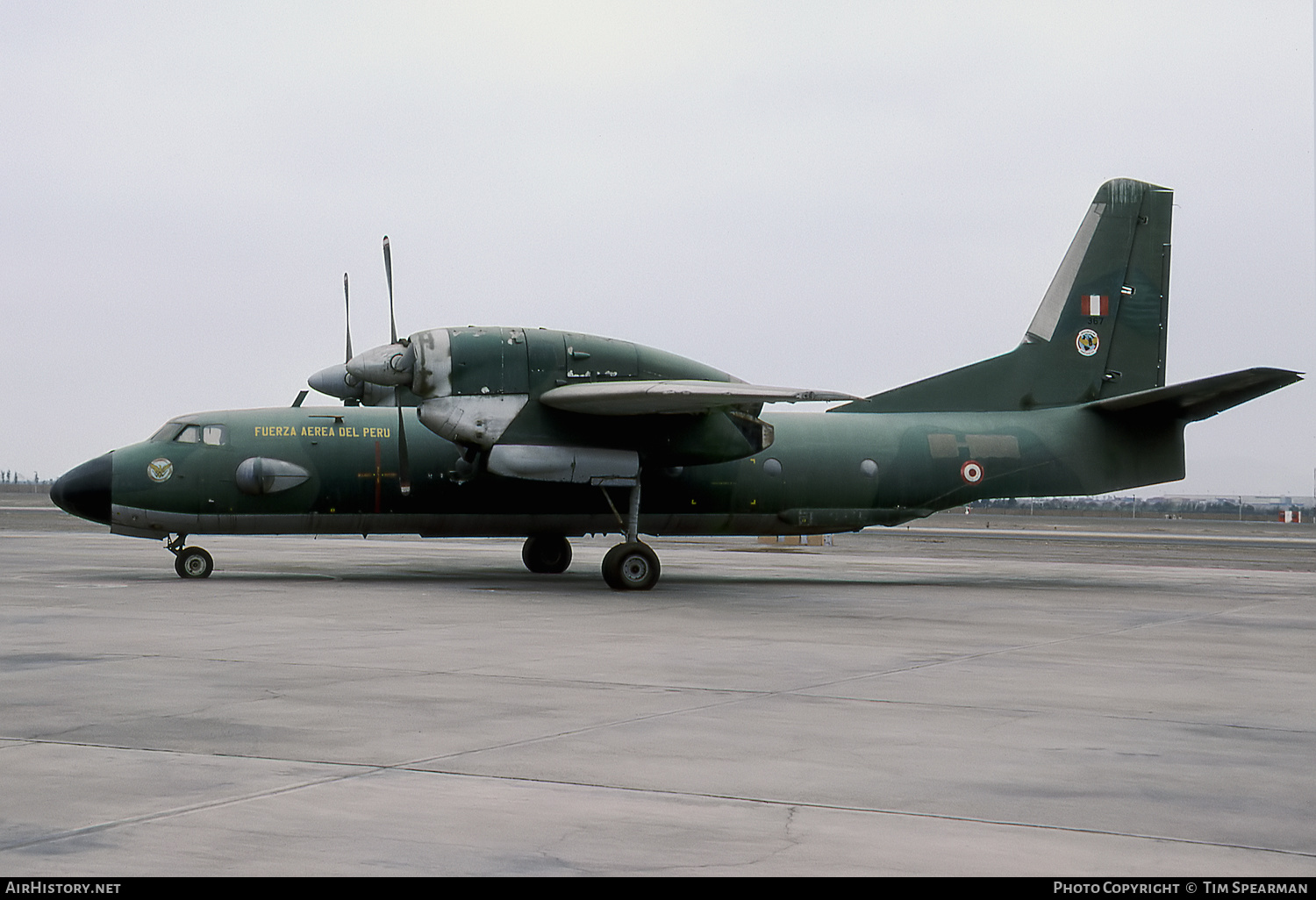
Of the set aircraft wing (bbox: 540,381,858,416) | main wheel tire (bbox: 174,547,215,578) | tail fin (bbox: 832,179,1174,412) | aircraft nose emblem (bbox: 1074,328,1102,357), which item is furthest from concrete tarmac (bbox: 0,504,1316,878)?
aircraft nose emblem (bbox: 1074,328,1102,357)

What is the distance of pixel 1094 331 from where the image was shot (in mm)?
27484

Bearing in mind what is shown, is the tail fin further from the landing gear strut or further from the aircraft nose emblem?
the landing gear strut

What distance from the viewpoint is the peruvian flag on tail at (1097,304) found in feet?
90.5

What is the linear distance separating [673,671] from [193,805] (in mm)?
6027

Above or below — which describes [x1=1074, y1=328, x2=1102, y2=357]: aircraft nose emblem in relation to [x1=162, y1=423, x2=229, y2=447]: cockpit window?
above

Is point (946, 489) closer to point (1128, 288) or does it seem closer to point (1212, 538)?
point (1128, 288)

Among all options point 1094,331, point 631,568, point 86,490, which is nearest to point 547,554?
point 631,568

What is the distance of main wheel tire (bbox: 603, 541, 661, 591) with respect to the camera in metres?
22.6

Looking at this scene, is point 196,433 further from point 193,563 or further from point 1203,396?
point 1203,396

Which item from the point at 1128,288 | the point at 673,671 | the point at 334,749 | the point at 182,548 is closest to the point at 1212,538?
the point at 1128,288

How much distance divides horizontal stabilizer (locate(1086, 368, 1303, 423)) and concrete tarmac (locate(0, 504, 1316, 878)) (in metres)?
5.33

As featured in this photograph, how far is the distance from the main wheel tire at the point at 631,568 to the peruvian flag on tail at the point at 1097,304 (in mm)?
11853

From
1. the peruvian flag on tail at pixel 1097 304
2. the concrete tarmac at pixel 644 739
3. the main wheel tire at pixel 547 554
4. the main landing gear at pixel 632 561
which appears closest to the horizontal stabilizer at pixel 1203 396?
the peruvian flag on tail at pixel 1097 304

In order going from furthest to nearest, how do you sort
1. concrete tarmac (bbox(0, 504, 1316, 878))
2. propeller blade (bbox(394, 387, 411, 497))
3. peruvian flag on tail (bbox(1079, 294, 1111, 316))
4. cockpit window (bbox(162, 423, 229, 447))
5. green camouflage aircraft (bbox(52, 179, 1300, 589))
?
peruvian flag on tail (bbox(1079, 294, 1111, 316)) → cockpit window (bbox(162, 423, 229, 447)) → propeller blade (bbox(394, 387, 411, 497)) → green camouflage aircraft (bbox(52, 179, 1300, 589)) → concrete tarmac (bbox(0, 504, 1316, 878))
